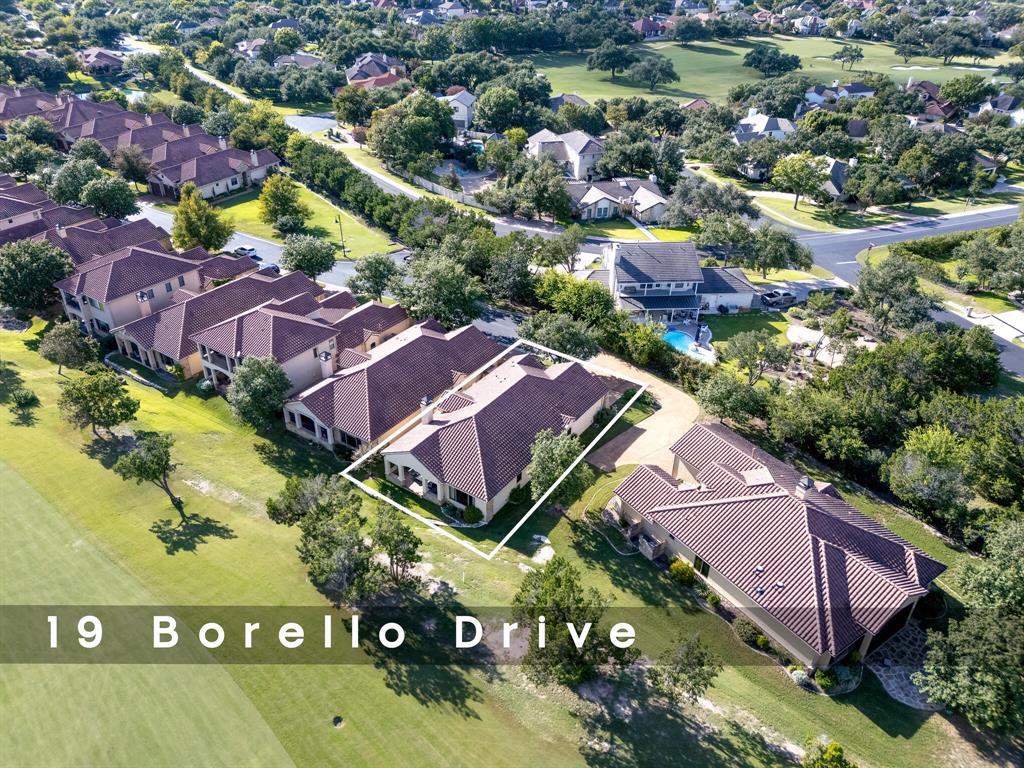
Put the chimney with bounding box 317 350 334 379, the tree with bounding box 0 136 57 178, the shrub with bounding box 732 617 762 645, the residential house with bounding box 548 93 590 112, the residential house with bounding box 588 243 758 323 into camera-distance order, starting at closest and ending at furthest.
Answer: the shrub with bounding box 732 617 762 645, the chimney with bounding box 317 350 334 379, the residential house with bounding box 588 243 758 323, the tree with bounding box 0 136 57 178, the residential house with bounding box 548 93 590 112

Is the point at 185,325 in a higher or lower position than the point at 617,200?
lower

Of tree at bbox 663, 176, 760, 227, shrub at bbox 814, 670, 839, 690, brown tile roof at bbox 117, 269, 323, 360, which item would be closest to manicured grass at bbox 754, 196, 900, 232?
tree at bbox 663, 176, 760, 227

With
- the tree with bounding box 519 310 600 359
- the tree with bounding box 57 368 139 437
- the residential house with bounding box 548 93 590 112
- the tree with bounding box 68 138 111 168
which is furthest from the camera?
the residential house with bounding box 548 93 590 112

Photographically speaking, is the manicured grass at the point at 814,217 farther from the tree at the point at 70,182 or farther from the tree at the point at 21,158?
the tree at the point at 21,158

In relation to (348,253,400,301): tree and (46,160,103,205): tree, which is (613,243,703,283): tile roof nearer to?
(348,253,400,301): tree

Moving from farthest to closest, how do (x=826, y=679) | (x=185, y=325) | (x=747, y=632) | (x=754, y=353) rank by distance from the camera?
(x=185, y=325) < (x=754, y=353) < (x=747, y=632) < (x=826, y=679)

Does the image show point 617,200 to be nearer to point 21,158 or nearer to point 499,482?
point 499,482

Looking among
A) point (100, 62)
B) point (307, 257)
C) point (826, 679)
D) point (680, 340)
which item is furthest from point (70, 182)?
point (100, 62)
